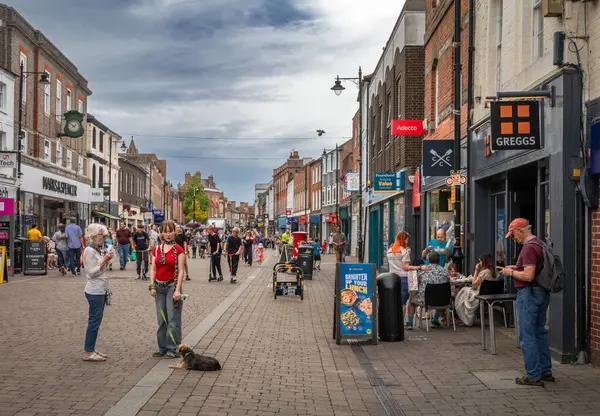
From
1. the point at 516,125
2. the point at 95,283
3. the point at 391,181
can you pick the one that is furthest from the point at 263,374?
the point at 391,181

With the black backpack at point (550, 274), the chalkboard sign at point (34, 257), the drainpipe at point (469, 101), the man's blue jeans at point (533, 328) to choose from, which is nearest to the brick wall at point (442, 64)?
the drainpipe at point (469, 101)

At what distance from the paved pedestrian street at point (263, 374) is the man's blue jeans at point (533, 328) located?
0.89 ft

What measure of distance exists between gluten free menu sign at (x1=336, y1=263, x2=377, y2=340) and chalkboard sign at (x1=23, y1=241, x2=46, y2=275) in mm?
15122

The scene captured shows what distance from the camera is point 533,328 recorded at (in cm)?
770

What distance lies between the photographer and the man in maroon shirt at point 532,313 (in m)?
7.61

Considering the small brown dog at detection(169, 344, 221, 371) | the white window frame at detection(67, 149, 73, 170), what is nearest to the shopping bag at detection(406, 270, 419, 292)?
the small brown dog at detection(169, 344, 221, 371)

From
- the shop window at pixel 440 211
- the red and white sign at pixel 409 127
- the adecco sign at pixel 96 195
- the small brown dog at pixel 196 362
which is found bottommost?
the small brown dog at pixel 196 362

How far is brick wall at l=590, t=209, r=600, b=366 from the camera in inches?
329

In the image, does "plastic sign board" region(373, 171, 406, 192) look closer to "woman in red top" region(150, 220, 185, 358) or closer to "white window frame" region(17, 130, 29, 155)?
"woman in red top" region(150, 220, 185, 358)

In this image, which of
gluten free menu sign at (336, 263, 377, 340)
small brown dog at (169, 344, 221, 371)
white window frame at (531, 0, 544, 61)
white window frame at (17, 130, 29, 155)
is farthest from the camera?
white window frame at (17, 130, 29, 155)

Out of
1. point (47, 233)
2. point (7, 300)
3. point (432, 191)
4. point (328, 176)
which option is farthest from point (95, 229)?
point (328, 176)

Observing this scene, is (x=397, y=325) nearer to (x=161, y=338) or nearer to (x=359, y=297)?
(x=359, y=297)

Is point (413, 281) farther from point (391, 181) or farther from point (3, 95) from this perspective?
point (3, 95)

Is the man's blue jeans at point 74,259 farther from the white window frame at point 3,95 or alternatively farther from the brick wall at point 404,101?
the brick wall at point 404,101
